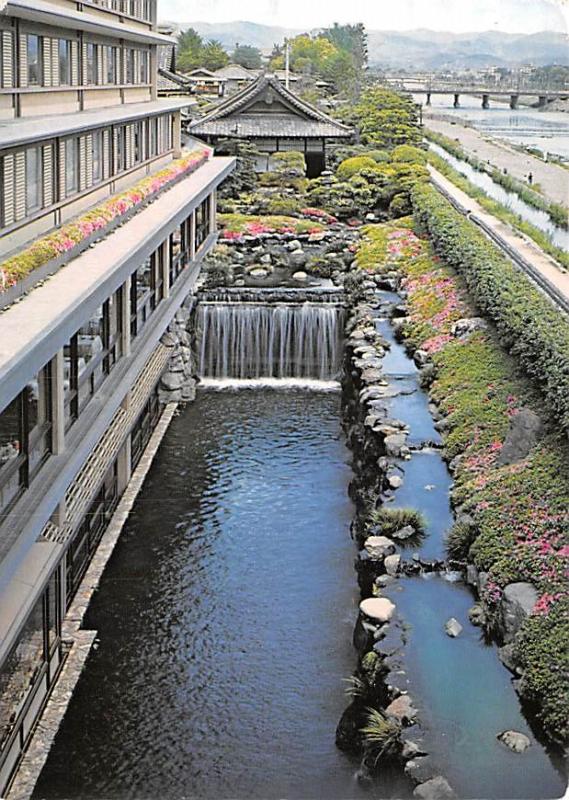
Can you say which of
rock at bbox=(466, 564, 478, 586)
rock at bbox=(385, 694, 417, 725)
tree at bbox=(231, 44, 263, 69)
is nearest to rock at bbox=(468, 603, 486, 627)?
rock at bbox=(466, 564, 478, 586)

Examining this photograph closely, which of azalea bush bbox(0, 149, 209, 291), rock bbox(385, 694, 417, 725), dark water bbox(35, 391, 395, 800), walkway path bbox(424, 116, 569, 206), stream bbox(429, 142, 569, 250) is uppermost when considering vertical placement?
azalea bush bbox(0, 149, 209, 291)

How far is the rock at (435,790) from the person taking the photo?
9461 millimetres

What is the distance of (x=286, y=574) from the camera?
15.1 m

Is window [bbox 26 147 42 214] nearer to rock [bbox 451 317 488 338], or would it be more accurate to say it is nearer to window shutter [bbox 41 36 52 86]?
window shutter [bbox 41 36 52 86]

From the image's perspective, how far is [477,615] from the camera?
12.8m

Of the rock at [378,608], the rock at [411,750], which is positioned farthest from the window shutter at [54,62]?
the rock at [411,750]

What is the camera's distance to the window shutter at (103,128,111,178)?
63.0ft

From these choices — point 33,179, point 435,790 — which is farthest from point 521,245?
point 435,790

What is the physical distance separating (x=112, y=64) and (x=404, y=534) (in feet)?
37.5

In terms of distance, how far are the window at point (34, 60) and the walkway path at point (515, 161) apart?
2956 centimetres

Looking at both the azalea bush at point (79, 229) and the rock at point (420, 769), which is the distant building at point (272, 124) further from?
the rock at point (420, 769)

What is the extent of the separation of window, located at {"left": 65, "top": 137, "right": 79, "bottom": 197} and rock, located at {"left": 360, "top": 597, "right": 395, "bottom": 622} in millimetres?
7632

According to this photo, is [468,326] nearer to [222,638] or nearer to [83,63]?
[83,63]

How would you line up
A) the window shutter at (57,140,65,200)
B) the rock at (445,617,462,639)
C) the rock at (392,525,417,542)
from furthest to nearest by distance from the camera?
the window shutter at (57,140,65,200), the rock at (392,525,417,542), the rock at (445,617,462,639)
